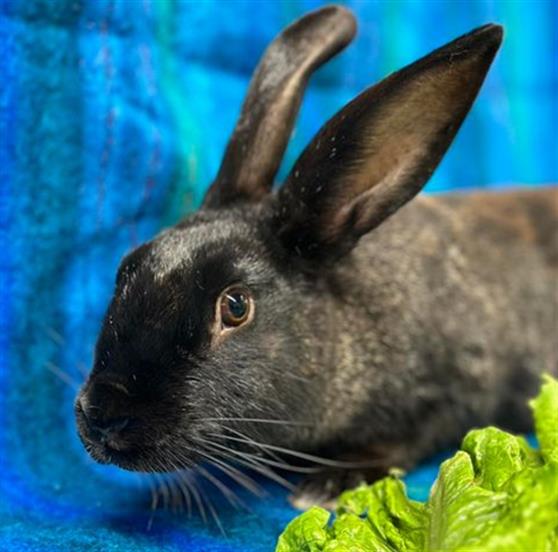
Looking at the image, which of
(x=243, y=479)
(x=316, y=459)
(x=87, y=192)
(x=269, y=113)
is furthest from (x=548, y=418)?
(x=87, y=192)

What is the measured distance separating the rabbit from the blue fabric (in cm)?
20

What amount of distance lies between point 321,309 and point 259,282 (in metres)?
0.21

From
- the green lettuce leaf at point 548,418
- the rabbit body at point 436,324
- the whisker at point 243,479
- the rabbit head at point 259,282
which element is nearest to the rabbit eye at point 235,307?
the rabbit head at point 259,282

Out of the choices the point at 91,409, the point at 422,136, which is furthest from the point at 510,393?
the point at 91,409

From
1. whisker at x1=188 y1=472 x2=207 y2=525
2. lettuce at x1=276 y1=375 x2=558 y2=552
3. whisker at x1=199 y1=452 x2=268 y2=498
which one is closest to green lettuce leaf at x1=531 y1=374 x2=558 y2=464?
lettuce at x1=276 y1=375 x2=558 y2=552

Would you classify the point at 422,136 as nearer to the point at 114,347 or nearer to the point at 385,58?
the point at 114,347

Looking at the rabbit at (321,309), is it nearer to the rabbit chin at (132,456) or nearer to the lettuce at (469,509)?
the rabbit chin at (132,456)

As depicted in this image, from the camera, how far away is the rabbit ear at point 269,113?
242 cm

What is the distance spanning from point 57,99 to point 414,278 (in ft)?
3.37

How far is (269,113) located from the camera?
95.3 inches

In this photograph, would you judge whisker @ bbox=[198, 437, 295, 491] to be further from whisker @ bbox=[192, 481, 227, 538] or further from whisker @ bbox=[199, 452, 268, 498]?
whisker @ bbox=[192, 481, 227, 538]

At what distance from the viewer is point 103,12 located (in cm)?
255

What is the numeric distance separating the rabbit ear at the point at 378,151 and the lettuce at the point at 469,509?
548mm

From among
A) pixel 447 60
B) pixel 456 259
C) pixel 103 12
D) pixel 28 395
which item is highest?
pixel 447 60
